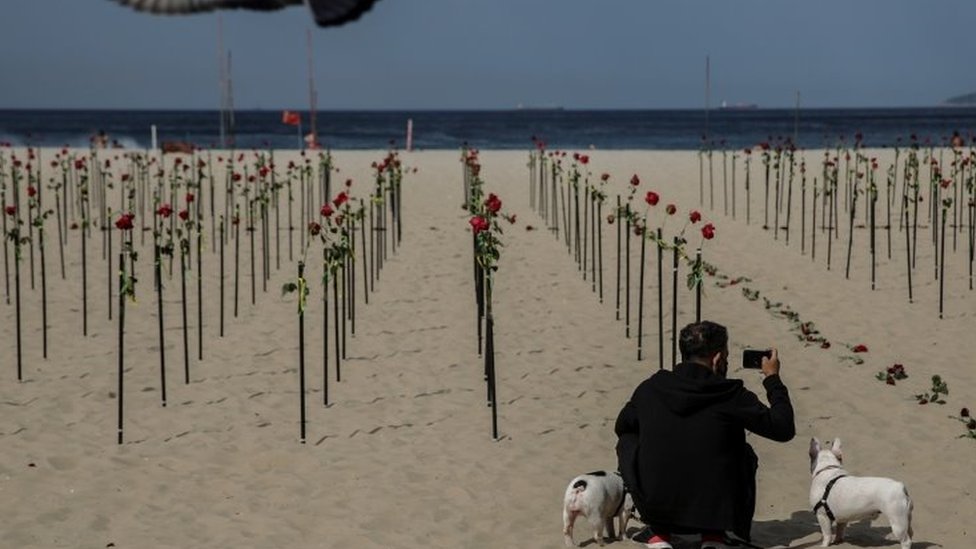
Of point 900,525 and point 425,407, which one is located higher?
point 900,525

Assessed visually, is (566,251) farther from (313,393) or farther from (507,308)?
(313,393)

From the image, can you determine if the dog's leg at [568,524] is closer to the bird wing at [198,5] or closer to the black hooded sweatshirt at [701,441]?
the black hooded sweatshirt at [701,441]

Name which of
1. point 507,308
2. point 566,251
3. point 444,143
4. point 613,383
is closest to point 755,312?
point 507,308

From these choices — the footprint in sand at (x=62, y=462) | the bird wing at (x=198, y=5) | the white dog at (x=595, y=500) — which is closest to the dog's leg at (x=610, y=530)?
the white dog at (x=595, y=500)

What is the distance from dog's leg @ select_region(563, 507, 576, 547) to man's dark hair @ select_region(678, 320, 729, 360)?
4.00 ft

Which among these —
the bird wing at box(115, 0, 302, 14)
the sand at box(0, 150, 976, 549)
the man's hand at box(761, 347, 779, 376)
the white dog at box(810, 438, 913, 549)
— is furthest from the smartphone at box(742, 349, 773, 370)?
the bird wing at box(115, 0, 302, 14)

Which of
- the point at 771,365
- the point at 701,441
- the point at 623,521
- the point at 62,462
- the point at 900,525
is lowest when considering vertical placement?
the point at 62,462

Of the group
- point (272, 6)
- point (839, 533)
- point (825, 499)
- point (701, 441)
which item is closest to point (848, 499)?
point (825, 499)

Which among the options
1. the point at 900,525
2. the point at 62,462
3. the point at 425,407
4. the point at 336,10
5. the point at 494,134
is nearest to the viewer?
the point at 336,10

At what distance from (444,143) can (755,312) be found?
202ft

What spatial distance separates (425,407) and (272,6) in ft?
28.0

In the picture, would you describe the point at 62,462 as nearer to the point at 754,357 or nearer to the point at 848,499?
the point at 754,357

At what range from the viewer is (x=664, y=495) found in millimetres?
5270

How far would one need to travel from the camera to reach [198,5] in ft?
3.33
